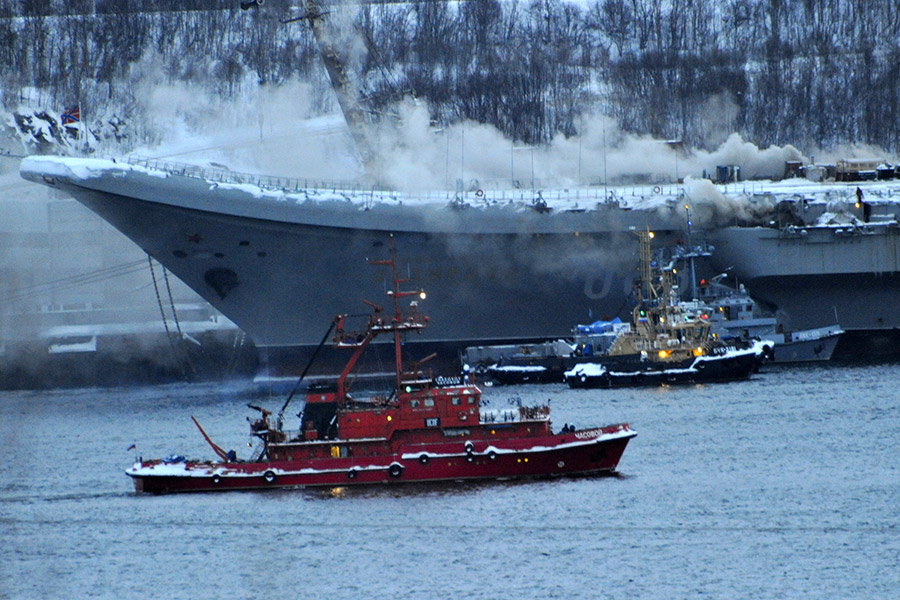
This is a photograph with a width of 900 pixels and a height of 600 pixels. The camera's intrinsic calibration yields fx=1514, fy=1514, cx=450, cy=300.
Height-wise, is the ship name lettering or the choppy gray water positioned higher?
the ship name lettering

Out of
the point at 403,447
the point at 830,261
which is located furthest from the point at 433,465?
the point at 830,261

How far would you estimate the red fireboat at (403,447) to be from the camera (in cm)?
2897

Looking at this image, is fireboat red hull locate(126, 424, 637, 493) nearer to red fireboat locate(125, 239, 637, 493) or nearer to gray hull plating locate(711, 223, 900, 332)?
red fireboat locate(125, 239, 637, 493)

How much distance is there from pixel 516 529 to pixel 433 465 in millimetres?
3940

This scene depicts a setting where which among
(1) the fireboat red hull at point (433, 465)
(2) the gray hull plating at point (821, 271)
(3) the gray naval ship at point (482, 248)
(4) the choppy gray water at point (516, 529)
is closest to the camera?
(4) the choppy gray water at point (516, 529)

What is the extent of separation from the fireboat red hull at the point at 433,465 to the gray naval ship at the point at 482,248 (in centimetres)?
2180

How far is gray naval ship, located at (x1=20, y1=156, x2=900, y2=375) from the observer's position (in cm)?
5166

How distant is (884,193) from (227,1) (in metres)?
39.7

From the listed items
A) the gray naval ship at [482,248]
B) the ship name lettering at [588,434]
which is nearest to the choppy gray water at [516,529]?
the ship name lettering at [588,434]

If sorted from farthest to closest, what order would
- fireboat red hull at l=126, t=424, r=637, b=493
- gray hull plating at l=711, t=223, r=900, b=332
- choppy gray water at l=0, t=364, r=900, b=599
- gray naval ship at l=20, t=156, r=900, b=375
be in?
gray hull plating at l=711, t=223, r=900, b=332, gray naval ship at l=20, t=156, r=900, b=375, fireboat red hull at l=126, t=424, r=637, b=493, choppy gray water at l=0, t=364, r=900, b=599

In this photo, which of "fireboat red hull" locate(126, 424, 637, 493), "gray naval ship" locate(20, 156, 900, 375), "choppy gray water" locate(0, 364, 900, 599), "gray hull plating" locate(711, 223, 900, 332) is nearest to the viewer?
"choppy gray water" locate(0, 364, 900, 599)

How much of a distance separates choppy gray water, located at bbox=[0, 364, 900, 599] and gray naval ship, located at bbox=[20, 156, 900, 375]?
52.1 ft

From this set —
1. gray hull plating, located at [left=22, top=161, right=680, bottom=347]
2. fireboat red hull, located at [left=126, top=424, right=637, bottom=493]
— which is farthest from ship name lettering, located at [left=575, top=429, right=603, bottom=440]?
gray hull plating, located at [left=22, top=161, right=680, bottom=347]

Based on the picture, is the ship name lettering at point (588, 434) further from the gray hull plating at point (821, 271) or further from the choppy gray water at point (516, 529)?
the gray hull plating at point (821, 271)
